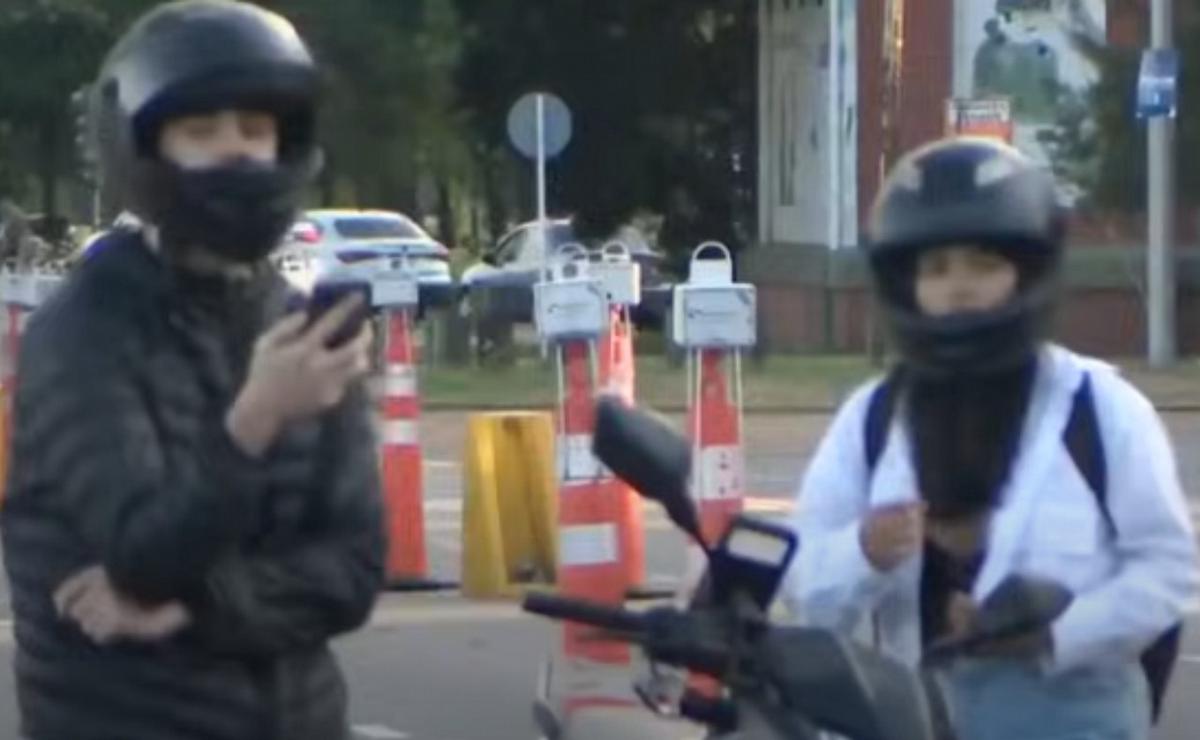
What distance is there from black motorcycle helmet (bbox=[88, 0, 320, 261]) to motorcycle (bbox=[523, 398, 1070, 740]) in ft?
1.86

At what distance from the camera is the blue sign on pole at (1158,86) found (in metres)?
36.1

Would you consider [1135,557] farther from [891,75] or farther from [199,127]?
[891,75]

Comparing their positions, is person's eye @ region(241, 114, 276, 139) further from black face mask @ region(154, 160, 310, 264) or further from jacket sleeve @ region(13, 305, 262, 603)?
jacket sleeve @ region(13, 305, 262, 603)

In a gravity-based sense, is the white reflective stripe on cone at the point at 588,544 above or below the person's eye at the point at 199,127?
below

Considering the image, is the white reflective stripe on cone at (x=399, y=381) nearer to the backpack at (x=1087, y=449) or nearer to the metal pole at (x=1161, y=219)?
the backpack at (x=1087, y=449)

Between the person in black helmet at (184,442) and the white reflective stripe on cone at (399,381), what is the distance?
1204 centimetres

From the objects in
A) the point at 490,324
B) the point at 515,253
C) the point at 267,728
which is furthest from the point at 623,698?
the point at 515,253

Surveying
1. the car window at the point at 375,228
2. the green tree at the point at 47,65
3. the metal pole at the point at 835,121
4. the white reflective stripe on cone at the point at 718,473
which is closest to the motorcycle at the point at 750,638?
the white reflective stripe on cone at the point at 718,473

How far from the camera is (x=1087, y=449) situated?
5.09 metres

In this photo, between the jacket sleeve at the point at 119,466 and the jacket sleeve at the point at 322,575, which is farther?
the jacket sleeve at the point at 322,575

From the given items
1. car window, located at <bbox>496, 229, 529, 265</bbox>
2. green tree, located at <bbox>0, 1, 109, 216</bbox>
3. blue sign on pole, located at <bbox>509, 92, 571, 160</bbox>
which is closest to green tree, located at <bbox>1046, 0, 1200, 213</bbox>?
blue sign on pole, located at <bbox>509, 92, 571, 160</bbox>

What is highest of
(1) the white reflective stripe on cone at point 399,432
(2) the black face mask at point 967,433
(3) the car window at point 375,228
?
(2) the black face mask at point 967,433

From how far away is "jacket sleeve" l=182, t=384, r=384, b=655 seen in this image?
15.0ft

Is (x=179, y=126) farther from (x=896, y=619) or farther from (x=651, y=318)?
(x=651, y=318)
